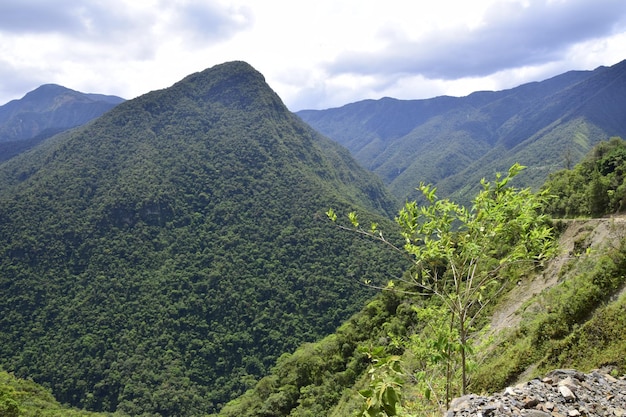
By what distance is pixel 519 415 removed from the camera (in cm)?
440

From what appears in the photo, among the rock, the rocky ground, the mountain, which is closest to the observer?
the rocky ground

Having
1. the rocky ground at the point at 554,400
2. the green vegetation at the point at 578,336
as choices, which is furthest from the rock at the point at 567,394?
the green vegetation at the point at 578,336

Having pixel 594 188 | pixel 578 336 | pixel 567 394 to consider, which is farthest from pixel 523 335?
pixel 594 188

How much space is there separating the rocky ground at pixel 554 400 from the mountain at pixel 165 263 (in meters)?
57.2

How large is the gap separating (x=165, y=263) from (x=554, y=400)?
269 ft

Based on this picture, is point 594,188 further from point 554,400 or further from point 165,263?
point 165,263

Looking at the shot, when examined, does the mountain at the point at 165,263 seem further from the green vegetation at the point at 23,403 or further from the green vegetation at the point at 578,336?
the green vegetation at the point at 578,336

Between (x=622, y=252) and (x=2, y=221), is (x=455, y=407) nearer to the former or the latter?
(x=622, y=252)

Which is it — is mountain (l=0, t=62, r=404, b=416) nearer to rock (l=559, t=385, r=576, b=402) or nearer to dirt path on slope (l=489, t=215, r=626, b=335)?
dirt path on slope (l=489, t=215, r=626, b=335)

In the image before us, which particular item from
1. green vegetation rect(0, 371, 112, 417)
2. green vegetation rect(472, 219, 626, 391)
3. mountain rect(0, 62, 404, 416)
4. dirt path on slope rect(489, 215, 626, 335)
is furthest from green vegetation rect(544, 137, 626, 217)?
mountain rect(0, 62, 404, 416)

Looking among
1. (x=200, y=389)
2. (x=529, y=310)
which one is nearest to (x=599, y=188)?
(x=529, y=310)

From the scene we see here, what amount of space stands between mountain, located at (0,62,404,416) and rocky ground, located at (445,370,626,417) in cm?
5716

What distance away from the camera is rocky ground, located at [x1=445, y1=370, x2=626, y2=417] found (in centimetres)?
455

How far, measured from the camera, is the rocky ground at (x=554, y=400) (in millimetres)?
4555
